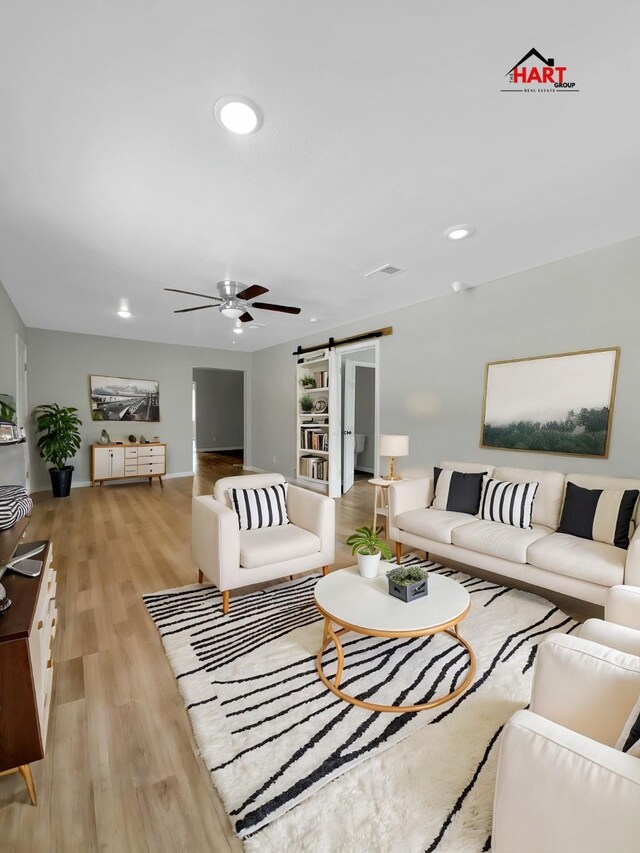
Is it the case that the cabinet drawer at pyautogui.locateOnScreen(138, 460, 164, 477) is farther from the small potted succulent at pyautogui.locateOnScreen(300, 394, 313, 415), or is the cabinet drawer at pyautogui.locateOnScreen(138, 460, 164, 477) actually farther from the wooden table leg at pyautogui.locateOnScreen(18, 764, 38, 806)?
the wooden table leg at pyautogui.locateOnScreen(18, 764, 38, 806)

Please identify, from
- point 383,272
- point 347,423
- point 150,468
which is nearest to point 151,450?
point 150,468

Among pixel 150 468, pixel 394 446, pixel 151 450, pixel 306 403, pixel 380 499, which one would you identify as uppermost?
pixel 306 403

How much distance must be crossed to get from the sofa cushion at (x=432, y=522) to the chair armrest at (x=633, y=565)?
108 centimetres

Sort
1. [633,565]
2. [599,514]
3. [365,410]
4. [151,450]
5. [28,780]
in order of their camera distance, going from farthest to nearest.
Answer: [365,410] → [151,450] → [599,514] → [633,565] → [28,780]

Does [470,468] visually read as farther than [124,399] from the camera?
No

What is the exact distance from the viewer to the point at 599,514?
2639mm

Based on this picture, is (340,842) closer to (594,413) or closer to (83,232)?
(594,413)

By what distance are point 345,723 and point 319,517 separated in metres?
1.37

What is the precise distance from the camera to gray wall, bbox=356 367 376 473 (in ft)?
27.6

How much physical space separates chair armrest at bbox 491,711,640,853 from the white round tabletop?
74cm

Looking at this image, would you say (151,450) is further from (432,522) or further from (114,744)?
(114,744)

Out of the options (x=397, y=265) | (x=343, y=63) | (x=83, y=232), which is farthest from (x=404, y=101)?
(x=83, y=232)

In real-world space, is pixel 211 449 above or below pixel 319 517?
below

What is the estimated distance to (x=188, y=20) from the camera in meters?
1.26
